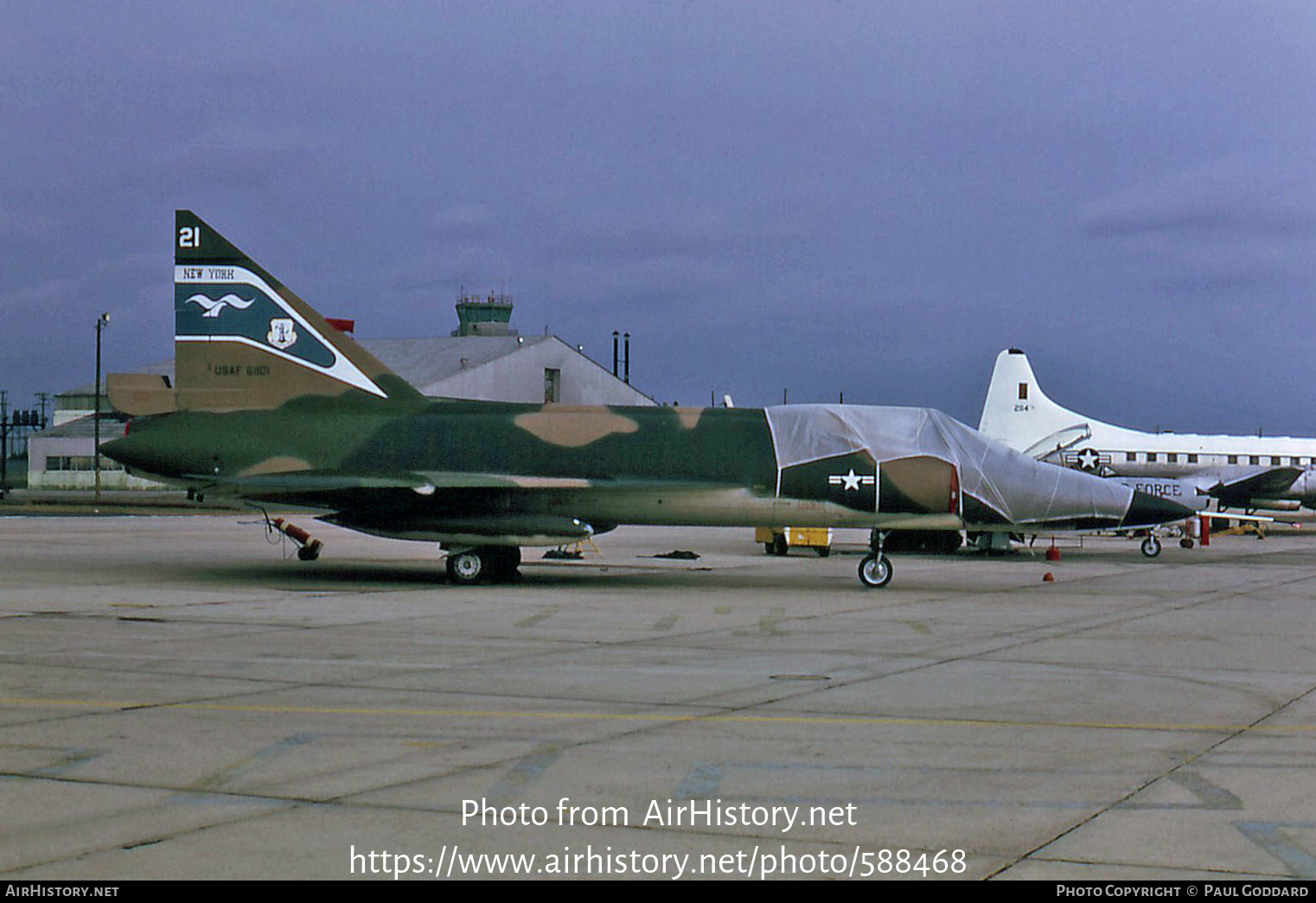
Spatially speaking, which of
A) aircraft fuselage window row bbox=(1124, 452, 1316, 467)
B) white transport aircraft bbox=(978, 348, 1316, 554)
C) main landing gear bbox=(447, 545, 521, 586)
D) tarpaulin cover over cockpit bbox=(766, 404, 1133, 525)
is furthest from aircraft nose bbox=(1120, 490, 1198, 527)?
aircraft fuselage window row bbox=(1124, 452, 1316, 467)

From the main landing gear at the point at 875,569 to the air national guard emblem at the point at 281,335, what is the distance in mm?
10045

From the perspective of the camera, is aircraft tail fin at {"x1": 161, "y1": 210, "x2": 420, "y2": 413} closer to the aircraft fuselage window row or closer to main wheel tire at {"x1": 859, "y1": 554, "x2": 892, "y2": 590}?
main wheel tire at {"x1": 859, "y1": 554, "x2": 892, "y2": 590}

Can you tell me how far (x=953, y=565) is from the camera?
2983 centimetres

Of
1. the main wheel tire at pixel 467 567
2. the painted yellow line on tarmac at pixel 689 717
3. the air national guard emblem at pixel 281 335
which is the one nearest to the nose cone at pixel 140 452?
the air national guard emblem at pixel 281 335

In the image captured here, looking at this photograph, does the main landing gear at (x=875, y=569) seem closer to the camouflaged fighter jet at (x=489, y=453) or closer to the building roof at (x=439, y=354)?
the camouflaged fighter jet at (x=489, y=453)

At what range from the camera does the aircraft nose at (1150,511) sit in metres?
23.7

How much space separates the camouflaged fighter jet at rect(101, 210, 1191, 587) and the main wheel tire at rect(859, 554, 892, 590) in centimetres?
3

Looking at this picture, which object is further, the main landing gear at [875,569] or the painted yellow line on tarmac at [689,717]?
the main landing gear at [875,569]

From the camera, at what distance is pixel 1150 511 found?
24.1 m

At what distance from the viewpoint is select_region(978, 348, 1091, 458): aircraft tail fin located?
5044 cm

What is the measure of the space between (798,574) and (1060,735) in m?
16.6

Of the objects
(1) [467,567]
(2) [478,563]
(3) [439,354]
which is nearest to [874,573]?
(2) [478,563]
